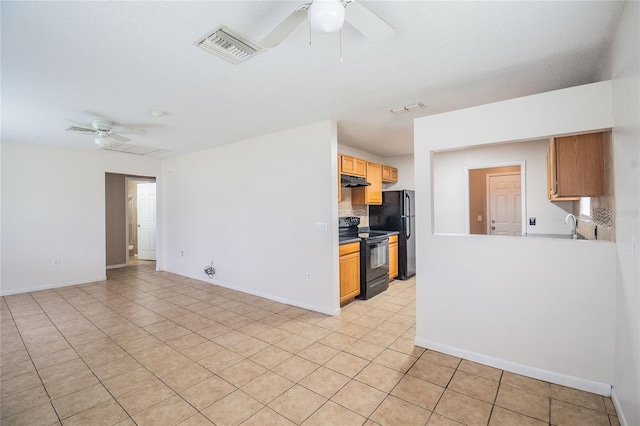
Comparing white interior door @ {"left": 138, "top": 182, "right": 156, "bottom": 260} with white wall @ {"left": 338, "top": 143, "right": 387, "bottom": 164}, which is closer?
white wall @ {"left": 338, "top": 143, "right": 387, "bottom": 164}

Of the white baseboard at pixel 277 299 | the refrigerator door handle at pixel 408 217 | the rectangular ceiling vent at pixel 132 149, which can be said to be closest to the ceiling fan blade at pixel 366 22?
the white baseboard at pixel 277 299

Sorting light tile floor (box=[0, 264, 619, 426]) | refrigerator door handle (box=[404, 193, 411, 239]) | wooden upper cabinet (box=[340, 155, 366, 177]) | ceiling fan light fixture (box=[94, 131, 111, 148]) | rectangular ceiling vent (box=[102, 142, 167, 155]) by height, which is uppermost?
rectangular ceiling vent (box=[102, 142, 167, 155])

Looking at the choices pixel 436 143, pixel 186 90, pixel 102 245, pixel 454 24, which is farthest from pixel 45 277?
pixel 454 24

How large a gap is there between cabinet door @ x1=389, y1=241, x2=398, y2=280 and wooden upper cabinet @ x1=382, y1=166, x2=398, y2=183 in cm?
129

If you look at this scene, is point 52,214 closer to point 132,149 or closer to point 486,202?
point 132,149

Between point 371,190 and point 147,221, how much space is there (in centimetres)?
630

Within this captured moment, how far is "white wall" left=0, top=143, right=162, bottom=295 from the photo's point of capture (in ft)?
15.5

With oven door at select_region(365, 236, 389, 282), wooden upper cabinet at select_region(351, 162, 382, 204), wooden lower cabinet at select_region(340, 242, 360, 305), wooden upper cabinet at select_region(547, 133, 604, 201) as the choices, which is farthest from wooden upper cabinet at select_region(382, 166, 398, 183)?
wooden upper cabinet at select_region(547, 133, 604, 201)

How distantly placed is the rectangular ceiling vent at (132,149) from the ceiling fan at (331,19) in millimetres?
4579

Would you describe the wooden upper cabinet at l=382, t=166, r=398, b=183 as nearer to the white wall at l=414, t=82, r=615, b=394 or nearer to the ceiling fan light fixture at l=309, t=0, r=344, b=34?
the white wall at l=414, t=82, r=615, b=394

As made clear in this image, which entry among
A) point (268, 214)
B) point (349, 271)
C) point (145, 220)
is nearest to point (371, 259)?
point (349, 271)

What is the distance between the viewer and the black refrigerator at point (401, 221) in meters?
5.50

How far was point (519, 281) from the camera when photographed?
93.5 inches

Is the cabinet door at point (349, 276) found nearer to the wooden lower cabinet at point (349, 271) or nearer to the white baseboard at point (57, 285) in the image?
the wooden lower cabinet at point (349, 271)
